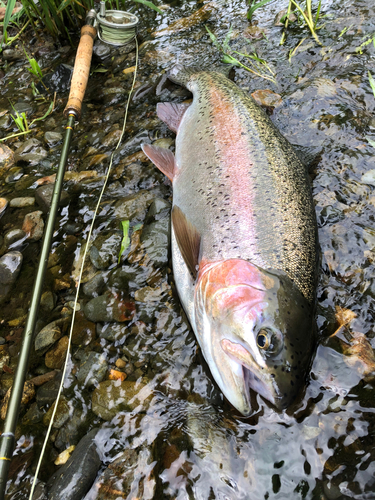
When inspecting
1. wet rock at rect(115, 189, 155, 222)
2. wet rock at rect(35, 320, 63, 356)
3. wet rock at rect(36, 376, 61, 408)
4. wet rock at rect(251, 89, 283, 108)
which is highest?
wet rock at rect(251, 89, 283, 108)

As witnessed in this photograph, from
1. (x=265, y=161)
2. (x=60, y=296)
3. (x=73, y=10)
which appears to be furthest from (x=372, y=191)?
(x=73, y=10)

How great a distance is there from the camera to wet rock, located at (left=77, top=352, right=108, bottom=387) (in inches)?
95.0

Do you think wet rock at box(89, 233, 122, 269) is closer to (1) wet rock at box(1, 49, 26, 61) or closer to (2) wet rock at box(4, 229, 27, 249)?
(2) wet rock at box(4, 229, 27, 249)

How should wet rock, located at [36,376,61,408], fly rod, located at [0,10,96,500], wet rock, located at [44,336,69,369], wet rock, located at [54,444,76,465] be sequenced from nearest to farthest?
1. fly rod, located at [0,10,96,500]
2. wet rock, located at [54,444,76,465]
3. wet rock, located at [36,376,61,408]
4. wet rock, located at [44,336,69,369]

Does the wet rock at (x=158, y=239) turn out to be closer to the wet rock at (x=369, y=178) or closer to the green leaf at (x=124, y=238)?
the green leaf at (x=124, y=238)

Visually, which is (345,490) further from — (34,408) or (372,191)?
(372,191)

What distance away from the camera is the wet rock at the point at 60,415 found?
2266 mm

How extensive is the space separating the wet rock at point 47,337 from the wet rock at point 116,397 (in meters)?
0.57

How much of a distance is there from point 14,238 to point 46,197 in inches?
20.4

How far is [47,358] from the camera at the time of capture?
2.60 m

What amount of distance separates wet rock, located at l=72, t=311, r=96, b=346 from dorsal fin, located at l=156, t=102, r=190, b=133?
2292mm

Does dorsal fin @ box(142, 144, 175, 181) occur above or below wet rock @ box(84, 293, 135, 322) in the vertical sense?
above

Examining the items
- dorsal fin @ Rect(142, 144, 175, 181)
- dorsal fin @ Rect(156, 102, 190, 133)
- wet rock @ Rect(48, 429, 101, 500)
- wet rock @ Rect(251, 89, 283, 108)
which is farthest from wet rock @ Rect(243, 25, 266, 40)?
wet rock @ Rect(48, 429, 101, 500)

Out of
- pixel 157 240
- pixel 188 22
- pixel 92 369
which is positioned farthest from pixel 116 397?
pixel 188 22
